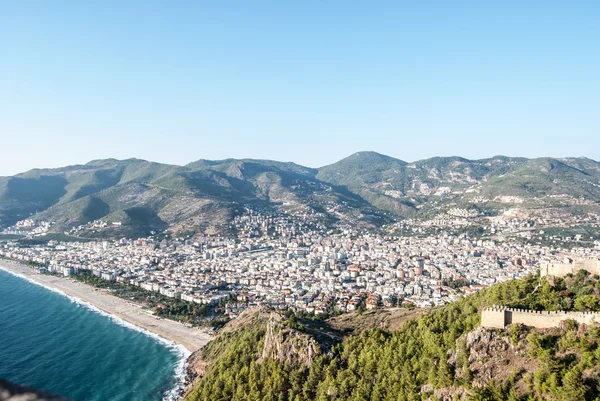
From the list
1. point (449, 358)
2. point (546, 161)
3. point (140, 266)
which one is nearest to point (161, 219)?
point (140, 266)

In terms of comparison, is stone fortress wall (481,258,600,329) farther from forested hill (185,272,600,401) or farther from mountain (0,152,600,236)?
mountain (0,152,600,236)

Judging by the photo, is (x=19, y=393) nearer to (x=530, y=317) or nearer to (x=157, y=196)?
(x=530, y=317)

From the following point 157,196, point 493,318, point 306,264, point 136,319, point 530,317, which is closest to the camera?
point 530,317

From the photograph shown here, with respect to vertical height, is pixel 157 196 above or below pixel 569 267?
above

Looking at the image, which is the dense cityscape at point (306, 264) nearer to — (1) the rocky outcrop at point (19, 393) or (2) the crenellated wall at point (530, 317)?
(2) the crenellated wall at point (530, 317)

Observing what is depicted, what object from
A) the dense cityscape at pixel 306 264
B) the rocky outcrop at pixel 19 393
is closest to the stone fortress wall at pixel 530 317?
the rocky outcrop at pixel 19 393

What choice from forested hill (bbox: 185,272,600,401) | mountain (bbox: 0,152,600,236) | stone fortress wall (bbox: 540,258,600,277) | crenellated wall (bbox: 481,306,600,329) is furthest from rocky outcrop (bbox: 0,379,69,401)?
mountain (bbox: 0,152,600,236)

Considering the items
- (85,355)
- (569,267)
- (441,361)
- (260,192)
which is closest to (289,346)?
(441,361)
